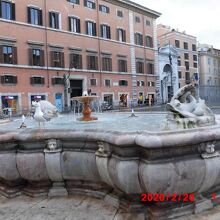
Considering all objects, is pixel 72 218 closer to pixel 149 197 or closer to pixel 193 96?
pixel 149 197

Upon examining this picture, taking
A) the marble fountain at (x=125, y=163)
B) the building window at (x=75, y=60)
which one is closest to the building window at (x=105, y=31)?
the building window at (x=75, y=60)

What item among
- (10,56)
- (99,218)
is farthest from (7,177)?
(10,56)

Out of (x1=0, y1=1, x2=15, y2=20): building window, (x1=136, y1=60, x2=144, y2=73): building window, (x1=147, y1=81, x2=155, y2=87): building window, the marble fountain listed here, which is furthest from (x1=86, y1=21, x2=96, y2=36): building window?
the marble fountain

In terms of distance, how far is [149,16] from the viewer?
130 feet

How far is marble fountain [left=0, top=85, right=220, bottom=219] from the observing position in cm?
265

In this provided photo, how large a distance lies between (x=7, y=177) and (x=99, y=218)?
1380mm

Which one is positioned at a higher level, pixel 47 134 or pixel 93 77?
pixel 93 77

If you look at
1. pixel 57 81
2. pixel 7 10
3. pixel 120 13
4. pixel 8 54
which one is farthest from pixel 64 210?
pixel 120 13

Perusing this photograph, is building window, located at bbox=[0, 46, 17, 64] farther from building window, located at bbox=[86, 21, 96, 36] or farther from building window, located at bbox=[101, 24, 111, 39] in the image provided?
building window, located at bbox=[101, 24, 111, 39]

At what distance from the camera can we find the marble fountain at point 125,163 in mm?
2652

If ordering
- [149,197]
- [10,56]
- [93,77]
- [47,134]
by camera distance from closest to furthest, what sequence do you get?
[149,197] → [47,134] → [10,56] → [93,77]

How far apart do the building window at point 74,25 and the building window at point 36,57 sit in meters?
5.01

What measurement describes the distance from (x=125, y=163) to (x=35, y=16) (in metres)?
27.9

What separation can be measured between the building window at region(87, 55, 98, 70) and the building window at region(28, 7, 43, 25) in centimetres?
674
